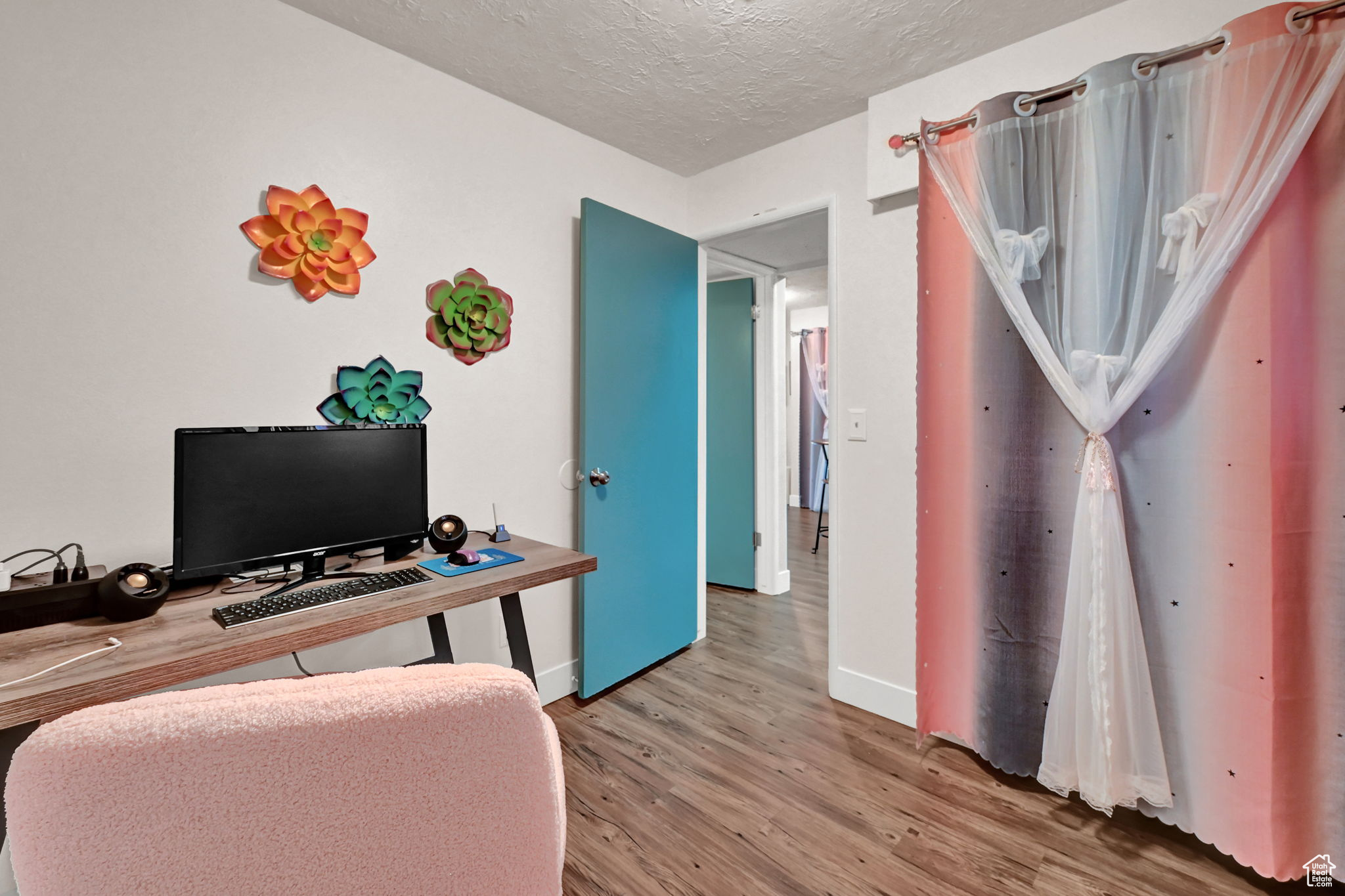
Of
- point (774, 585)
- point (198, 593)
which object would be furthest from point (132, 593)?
point (774, 585)

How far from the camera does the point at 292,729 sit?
0.56 metres

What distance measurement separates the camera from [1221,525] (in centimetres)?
151

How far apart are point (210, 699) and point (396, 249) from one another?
5.81 feet

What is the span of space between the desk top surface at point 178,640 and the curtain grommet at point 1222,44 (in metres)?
2.27

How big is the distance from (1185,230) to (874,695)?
1835mm

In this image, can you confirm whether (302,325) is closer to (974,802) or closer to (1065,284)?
(1065,284)

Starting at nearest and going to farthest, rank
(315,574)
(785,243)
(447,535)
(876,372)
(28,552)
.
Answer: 1. (28,552)
2. (315,574)
3. (447,535)
4. (876,372)
5. (785,243)

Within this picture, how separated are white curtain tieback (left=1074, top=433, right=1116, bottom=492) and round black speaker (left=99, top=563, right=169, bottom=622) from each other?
94.3 inches

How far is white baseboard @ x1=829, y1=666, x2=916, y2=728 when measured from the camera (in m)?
2.22

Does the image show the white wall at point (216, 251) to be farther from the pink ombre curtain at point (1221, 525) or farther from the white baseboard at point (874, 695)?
the pink ombre curtain at point (1221, 525)

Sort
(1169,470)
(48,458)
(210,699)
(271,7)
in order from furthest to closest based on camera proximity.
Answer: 1. (271,7)
2. (1169,470)
3. (48,458)
4. (210,699)

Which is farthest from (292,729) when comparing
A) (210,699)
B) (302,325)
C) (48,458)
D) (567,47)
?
(567,47)

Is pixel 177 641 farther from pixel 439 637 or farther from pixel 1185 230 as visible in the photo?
pixel 1185 230

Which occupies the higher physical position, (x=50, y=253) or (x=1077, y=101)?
(x=1077, y=101)
